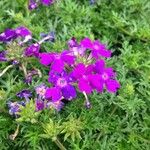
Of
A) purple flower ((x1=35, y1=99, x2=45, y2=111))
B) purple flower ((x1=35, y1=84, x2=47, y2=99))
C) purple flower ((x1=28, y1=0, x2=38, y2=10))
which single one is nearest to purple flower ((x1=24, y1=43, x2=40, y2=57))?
purple flower ((x1=35, y1=84, x2=47, y2=99))

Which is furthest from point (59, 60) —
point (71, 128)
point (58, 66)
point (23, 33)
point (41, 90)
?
point (23, 33)

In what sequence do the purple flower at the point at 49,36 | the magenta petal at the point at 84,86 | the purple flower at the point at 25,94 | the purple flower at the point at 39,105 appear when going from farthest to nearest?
the purple flower at the point at 49,36 → the purple flower at the point at 25,94 → the purple flower at the point at 39,105 → the magenta petal at the point at 84,86

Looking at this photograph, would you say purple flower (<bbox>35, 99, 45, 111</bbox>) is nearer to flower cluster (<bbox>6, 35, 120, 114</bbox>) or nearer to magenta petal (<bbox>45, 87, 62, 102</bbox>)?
flower cluster (<bbox>6, 35, 120, 114</bbox>)

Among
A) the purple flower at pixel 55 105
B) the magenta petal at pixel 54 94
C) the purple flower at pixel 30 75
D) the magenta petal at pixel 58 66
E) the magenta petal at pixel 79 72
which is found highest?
the magenta petal at pixel 58 66

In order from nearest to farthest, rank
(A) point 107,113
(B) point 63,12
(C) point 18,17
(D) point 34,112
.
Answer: (D) point 34,112
(A) point 107,113
(C) point 18,17
(B) point 63,12

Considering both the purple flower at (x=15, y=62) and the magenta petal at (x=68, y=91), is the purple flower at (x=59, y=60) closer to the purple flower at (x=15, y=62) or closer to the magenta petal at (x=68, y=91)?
the magenta petal at (x=68, y=91)

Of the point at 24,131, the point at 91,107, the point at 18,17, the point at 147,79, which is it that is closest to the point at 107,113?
the point at 91,107

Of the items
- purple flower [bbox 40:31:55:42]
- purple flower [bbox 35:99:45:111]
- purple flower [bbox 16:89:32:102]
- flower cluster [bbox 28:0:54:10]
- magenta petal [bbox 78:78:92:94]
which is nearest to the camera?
magenta petal [bbox 78:78:92:94]

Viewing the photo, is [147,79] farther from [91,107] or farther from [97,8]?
[97,8]

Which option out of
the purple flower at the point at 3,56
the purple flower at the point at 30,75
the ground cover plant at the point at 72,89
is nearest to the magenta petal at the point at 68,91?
the ground cover plant at the point at 72,89
